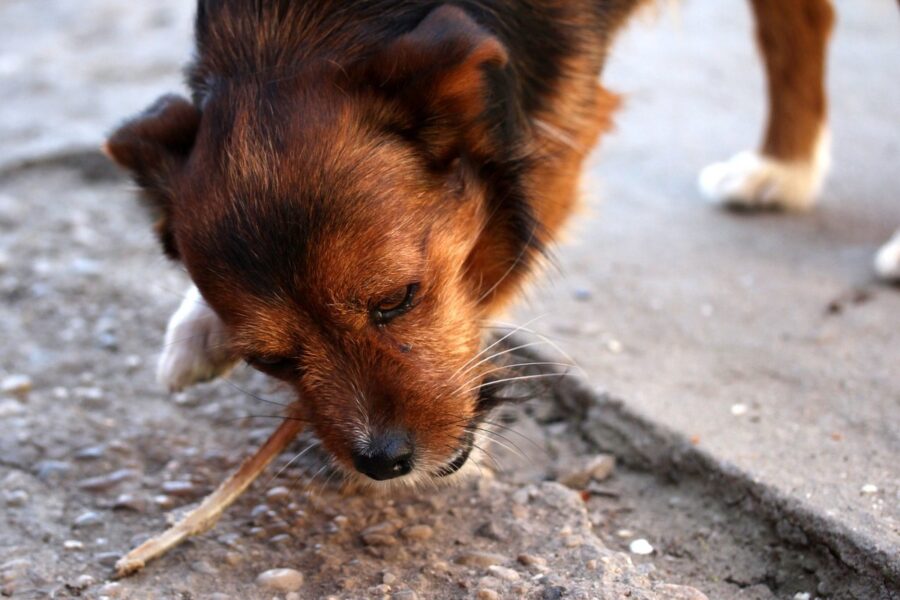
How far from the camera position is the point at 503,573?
232 centimetres

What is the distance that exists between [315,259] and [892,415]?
64.0 inches

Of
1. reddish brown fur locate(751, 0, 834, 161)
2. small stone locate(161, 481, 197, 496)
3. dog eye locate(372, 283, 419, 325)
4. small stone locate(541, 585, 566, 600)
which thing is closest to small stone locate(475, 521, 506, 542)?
small stone locate(541, 585, 566, 600)

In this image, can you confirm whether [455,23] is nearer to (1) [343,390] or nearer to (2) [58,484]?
(1) [343,390]

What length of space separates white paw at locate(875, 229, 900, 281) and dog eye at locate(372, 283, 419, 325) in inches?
77.8

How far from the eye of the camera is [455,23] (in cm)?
249

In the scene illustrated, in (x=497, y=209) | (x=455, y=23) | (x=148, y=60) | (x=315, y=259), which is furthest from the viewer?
(x=148, y=60)

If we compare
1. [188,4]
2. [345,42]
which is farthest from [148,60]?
[345,42]

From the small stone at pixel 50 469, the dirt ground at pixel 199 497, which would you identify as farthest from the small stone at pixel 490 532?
the small stone at pixel 50 469

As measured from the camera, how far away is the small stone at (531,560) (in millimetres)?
2361

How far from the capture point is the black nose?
91.1 inches

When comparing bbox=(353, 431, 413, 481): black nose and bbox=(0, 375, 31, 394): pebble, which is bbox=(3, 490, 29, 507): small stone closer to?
bbox=(0, 375, 31, 394): pebble

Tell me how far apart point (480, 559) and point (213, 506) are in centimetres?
67

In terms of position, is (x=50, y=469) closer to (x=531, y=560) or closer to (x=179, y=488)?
(x=179, y=488)

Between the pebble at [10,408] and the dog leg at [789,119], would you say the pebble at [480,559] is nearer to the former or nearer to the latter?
the pebble at [10,408]
